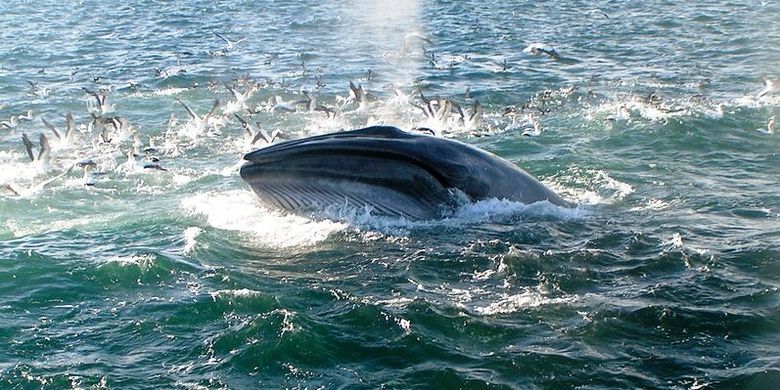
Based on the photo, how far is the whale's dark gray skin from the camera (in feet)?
41.6

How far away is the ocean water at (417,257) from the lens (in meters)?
9.57

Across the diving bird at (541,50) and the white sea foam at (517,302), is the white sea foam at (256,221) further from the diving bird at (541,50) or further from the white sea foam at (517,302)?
the diving bird at (541,50)

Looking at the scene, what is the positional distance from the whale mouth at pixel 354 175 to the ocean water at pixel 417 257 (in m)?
0.32

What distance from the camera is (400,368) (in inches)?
371

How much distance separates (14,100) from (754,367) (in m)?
26.5

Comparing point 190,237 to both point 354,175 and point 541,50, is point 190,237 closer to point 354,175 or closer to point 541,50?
point 354,175

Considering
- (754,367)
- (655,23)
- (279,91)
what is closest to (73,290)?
(754,367)

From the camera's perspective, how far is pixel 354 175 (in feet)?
42.0

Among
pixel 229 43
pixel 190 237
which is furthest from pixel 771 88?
pixel 229 43

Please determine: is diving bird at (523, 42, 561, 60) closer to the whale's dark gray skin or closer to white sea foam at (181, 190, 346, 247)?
white sea foam at (181, 190, 346, 247)

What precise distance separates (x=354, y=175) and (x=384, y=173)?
41cm

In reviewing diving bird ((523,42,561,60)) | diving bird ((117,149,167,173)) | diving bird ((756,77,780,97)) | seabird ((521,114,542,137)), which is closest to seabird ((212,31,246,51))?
diving bird ((523,42,561,60))

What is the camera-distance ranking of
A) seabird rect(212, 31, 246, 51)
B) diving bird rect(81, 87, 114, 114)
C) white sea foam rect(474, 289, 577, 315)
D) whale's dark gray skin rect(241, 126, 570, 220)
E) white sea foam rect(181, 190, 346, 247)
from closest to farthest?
white sea foam rect(474, 289, 577, 315) < whale's dark gray skin rect(241, 126, 570, 220) < white sea foam rect(181, 190, 346, 247) < diving bird rect(81, 87, 114, 114) < seabird rect(212, 31, 246, 51)

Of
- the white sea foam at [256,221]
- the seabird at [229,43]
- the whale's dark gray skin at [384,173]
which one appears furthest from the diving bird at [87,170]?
the seabird at [229,43]
